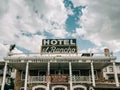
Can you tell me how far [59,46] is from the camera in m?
28.2

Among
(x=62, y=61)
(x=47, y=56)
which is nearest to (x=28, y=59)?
(x=47, y=56)

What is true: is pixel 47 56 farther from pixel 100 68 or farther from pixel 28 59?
pixel 100 68

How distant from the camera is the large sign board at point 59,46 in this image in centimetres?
2744

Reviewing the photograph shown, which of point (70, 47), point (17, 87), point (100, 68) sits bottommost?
point (17, 87)

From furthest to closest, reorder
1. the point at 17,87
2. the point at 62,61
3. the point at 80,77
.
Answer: the point at 17,87 → the point at 80,77 → the point at 62,61

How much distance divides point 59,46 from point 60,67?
327 cm

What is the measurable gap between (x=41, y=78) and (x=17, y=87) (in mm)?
4552

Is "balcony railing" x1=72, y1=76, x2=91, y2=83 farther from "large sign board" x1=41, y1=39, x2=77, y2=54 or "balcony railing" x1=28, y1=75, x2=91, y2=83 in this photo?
"large sign board" x1=41, y1=39, x2=77, y2=54

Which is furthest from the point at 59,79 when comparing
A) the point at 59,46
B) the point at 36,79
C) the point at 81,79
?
→ the point at 59,46

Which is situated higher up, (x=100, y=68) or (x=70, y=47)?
(x=70, y=47)

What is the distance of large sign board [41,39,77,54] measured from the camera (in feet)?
90.0

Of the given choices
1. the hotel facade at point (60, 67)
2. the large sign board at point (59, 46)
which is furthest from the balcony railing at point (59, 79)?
the large sign board at point (59, 46)

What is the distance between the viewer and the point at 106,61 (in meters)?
25.3

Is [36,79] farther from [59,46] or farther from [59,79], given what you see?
[59,46]
